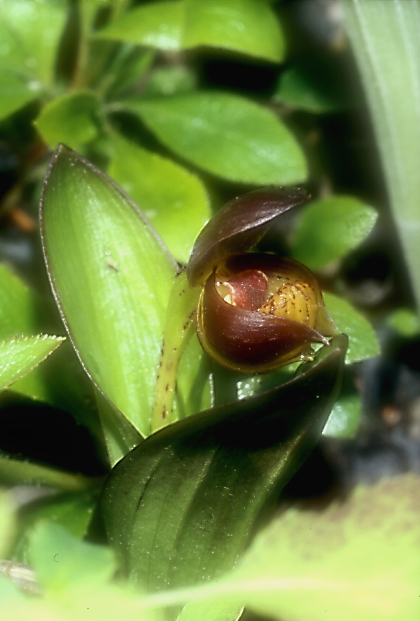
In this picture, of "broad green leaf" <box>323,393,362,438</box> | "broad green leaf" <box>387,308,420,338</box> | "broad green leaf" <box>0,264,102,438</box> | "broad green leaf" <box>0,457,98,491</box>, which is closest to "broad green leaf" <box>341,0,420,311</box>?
"broad green leaf" <box>387,308,420,338</box>

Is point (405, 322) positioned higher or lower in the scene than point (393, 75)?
lower

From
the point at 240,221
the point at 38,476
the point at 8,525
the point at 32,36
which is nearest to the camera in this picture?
the point at 240,221

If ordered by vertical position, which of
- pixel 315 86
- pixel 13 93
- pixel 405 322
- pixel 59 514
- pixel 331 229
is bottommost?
pixel 405 322

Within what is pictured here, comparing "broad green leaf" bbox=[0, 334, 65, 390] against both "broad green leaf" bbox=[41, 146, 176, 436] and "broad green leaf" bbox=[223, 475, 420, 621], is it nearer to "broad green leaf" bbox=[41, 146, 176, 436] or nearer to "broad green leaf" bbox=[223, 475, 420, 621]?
"broad green leaf" bbox=[41, 146, 176, 436]

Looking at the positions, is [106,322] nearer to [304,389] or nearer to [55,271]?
[55,271]

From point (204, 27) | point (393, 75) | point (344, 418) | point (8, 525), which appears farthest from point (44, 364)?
point (393, 75)

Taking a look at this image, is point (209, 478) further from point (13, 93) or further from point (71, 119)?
point (13, 93)

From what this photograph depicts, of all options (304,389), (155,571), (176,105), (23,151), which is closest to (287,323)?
(304,389)
